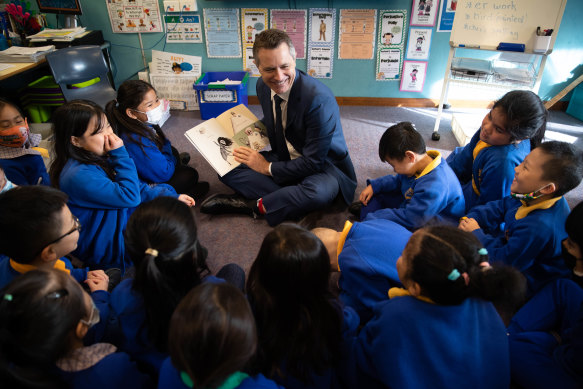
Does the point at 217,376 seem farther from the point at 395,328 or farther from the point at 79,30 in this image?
the point at 79,30

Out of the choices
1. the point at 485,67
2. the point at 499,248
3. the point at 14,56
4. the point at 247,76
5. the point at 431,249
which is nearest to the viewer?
the point at 431,249

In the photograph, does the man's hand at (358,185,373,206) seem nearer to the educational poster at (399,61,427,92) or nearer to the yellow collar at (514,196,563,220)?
the yellow collar at (514,196,563,220)

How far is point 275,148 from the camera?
81.9 inches

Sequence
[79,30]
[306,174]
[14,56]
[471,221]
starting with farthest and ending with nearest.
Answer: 1. [79,30]
2. [14,56]
3. [306,174]
4. [471,221]

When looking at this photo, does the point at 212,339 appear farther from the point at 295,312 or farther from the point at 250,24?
the point at 250,24

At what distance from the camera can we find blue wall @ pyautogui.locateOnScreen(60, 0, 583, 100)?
2.92 metres

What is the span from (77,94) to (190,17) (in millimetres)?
1202

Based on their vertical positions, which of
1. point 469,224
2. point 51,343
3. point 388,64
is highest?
point 388,64

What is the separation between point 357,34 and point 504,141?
1.92 m

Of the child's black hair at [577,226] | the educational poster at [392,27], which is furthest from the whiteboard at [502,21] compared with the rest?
the child's black hair at [577,226]

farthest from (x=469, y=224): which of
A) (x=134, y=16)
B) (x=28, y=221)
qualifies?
(x=134, y=16)

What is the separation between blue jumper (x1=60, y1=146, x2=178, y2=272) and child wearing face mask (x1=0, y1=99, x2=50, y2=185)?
45 cm

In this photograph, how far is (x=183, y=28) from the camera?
10.2 feet

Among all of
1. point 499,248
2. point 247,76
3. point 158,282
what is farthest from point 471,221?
point 247,76
